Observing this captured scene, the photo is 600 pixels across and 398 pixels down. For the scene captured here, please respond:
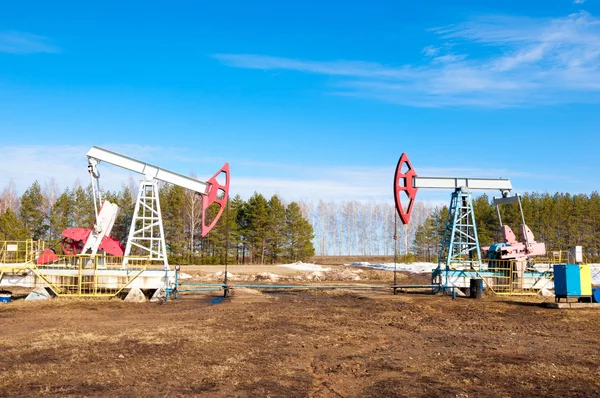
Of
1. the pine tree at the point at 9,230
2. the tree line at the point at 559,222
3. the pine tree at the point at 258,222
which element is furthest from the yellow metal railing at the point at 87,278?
the tree line at the point at 559,222

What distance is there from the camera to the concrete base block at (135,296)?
656 inches

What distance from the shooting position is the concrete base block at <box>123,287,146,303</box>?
16.7 metres

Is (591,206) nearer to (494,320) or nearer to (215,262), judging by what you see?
(215,262)

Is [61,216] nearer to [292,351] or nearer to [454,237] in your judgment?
[454,237]

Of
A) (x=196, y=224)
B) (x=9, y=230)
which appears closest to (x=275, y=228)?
(x=196, y=224)

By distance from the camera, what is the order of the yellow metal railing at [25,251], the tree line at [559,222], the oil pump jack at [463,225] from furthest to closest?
the tree line at [559,222] < the oil pump jack at [463,225] < the yellow metal railing at [25,251]

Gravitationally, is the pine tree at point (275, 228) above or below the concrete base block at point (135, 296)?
above

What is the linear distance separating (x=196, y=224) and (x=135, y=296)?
104 feet

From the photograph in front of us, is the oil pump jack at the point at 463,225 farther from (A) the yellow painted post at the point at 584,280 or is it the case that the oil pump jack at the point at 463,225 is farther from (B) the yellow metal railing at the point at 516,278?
(A) the yellow painted post at the point at 584,280

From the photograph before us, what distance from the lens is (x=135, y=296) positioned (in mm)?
16781

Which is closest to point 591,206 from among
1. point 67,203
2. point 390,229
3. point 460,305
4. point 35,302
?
point 390,229

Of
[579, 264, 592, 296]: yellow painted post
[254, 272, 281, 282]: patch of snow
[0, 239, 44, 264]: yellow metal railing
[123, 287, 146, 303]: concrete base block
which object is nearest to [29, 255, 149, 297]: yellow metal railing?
[123, 287, 146, 303]: concrete base block

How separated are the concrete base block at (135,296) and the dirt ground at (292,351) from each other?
727 mm

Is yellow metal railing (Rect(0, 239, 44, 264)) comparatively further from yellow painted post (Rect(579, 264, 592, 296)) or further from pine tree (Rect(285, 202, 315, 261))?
pine tree (Rect(285, 202, 315, 261))
